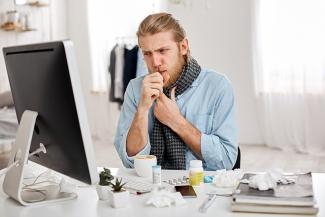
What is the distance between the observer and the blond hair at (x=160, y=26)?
6.12ft

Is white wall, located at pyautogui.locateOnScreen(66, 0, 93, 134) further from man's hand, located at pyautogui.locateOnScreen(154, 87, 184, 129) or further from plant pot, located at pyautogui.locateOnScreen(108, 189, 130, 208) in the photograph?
plant pot, located at pyautogui.locateOnScreen(108, 189, 130, 208)

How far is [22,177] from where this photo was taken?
141 cm

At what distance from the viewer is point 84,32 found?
626cm

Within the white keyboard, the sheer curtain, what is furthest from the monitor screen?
the sheer curtain

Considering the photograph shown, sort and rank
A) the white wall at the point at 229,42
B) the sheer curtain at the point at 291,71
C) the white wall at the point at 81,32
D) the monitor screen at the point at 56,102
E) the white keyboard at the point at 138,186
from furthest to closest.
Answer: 1. the white wall at the point at 81,32
2. the white wall at the point at 229,42
3. the sheer curtain at the point at 291,71
4. the white keyboard at the point at 138,186
5. the monitor screen at the point at 56,102

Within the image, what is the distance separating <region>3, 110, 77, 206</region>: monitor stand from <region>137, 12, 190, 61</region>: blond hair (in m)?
0.63

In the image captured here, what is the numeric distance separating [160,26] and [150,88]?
0.80ft

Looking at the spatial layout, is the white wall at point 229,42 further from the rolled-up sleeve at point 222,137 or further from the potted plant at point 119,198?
the potted plant at point 119,198

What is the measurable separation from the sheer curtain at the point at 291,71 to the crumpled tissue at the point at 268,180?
12.7 ft

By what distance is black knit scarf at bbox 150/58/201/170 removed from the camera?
6.21 feet

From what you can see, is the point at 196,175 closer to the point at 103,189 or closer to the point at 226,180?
the point at 226,180

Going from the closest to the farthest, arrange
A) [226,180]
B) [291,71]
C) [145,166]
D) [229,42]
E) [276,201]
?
[276,201] < [226,180] < [145,166] < [291,71] < [229,42]

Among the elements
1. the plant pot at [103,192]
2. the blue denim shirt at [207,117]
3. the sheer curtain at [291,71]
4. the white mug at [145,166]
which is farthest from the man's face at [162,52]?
the sheer curtain at [291,71]

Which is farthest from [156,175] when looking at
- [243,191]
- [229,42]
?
[229,42]
